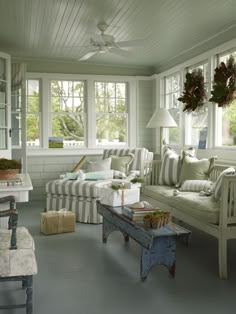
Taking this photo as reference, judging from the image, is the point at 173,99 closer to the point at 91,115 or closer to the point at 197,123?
the point at 197,123

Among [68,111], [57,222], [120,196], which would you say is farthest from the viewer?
[68,111]

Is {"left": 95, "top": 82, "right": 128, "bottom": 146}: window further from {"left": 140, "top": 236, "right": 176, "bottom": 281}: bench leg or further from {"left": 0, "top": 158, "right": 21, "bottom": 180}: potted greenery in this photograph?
{"left": 140, "top": 236, "right": 176, "bottom": 281}: bench leg

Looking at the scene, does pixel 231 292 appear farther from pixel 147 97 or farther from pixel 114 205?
pixel 147 97

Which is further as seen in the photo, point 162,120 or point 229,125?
point 162,120

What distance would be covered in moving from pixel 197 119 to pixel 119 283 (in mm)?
3627

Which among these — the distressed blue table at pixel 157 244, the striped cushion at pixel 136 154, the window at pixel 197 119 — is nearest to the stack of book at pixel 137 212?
the distressed blue table at pixel 157 244

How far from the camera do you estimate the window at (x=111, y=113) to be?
7.45 metres

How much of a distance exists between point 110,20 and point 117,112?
297cm

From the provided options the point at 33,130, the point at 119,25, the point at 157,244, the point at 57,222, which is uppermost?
the point at 119,25

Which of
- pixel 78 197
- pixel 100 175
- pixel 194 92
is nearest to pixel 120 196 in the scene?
pixel 78 197

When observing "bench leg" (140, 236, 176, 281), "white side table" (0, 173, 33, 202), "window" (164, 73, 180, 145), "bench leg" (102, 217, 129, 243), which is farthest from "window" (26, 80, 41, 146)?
"bench leg" (140, 236, 176, 281)

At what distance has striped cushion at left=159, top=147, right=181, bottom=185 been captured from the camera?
5262mm

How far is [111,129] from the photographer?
24.8 feet

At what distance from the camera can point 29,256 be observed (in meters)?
2.35
